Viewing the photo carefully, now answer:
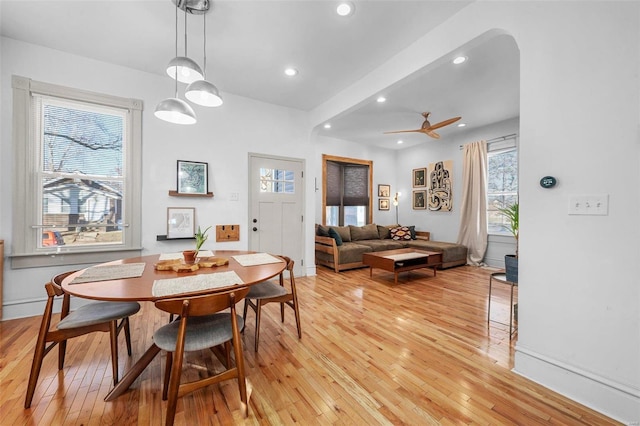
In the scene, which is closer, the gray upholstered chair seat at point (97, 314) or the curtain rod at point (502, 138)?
the gray upholstered chair seat at point (97, 314)

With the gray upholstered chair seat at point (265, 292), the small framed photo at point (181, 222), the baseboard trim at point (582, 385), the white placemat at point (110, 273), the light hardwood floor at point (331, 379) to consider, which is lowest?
the light hardwood floor at point (331, 379)

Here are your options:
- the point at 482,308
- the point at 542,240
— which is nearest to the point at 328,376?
the point at 542,240

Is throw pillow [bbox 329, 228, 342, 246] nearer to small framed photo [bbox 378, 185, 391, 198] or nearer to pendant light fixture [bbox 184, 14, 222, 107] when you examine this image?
small framed photo [bbox 378, 185, 391, 198]

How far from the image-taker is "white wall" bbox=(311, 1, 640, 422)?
1.36 m

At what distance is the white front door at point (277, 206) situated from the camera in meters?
4.02

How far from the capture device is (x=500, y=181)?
17.0 ft

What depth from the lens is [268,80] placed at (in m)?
3.38

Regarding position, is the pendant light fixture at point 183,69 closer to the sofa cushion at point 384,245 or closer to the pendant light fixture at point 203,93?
the pendant light fixture at point 203,93

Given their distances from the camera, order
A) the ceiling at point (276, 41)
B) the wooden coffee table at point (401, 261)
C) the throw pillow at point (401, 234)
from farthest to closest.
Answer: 1. the throw pillow at point (401, 234)
2. the wooden coffee table at point (401, 261)
3. the ceiling at point (276, 41)

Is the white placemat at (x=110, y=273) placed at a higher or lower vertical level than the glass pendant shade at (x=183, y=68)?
lower

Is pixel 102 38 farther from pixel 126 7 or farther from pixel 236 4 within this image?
pixel 236 4

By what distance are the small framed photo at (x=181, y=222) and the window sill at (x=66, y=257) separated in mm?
422

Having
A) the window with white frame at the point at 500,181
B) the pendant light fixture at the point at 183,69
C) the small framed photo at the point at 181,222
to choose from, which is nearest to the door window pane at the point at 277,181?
the small framed photo at the point at 181,222

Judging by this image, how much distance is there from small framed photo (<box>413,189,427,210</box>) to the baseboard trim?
5078 millimetres
